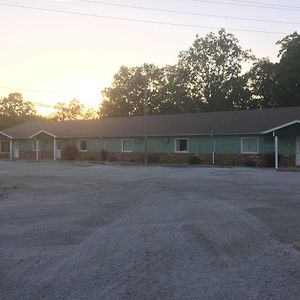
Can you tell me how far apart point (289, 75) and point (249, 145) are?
18680 millimetres

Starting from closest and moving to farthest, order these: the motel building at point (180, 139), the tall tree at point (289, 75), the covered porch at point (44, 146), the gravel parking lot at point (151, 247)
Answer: the gravel parking lot at point (151, 247) < the motel building at point (180, 139) < the covered porch at point (44, 146) < the tall tree at point (289, 75)

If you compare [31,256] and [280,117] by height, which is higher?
[280,117]

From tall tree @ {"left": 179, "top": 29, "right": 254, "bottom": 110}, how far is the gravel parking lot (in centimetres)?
4833

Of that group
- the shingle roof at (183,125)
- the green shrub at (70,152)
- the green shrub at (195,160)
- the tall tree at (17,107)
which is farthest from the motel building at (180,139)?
the tall tree at (17,107)

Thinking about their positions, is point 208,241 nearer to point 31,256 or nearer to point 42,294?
point 31,256

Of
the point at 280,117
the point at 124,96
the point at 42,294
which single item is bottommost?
the point at 42,294

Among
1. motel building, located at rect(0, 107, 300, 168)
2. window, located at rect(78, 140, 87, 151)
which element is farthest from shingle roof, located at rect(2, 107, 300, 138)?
window, located at rect(78, 140, 87, 151)

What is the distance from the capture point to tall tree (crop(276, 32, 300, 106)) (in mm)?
52406

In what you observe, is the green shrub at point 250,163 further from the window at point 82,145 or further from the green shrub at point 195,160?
A: the window at point 82,145

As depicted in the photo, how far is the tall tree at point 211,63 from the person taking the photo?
6331 centimetres

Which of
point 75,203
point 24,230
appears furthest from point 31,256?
point 75,203

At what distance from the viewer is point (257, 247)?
8.07m

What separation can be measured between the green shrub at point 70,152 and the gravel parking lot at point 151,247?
98.6 feet

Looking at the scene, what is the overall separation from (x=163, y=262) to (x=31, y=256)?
6.93ft
